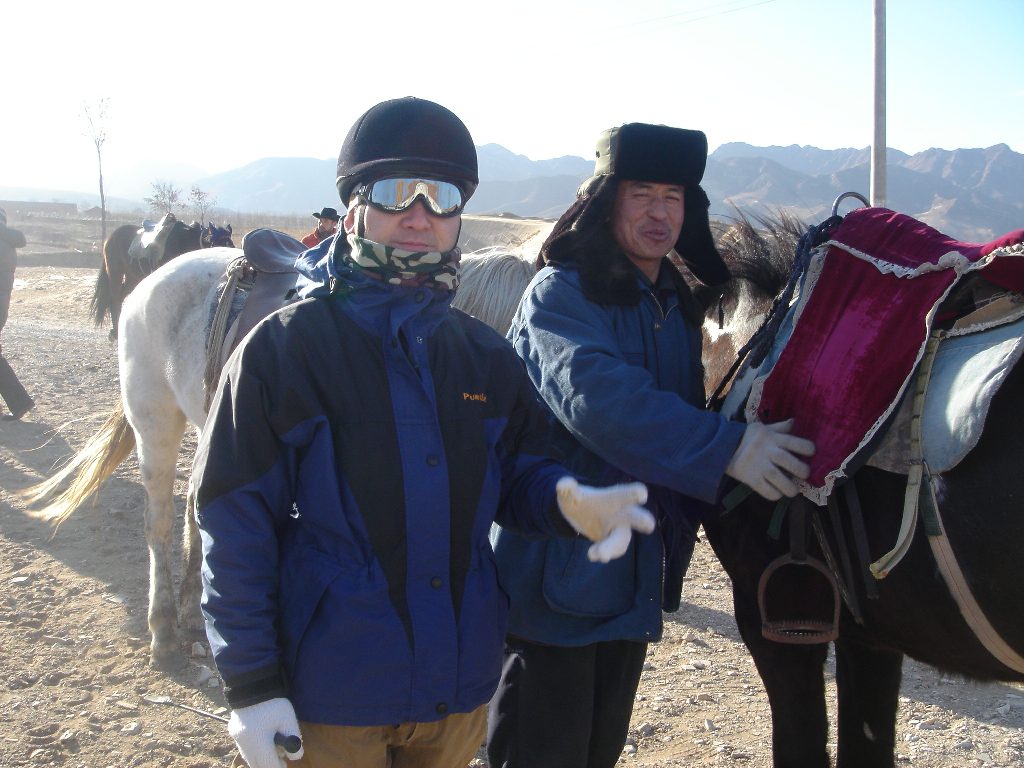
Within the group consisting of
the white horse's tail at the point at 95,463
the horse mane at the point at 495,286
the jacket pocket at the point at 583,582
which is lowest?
the white horse's tail at the point at 95,463

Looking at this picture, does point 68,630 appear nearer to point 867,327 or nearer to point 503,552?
point 503,552

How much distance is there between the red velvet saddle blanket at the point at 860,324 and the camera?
5.41 ft

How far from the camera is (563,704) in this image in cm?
185

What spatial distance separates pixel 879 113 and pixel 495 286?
4974mm

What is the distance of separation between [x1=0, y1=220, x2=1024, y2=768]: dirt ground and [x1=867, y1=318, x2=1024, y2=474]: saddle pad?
1545mm

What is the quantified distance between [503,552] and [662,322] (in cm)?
69

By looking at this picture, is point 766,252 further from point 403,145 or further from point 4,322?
point 4,322

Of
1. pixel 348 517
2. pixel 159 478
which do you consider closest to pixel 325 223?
pixel 159 478

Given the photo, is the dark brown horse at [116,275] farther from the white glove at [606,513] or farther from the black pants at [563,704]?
the white glove at [606,513]

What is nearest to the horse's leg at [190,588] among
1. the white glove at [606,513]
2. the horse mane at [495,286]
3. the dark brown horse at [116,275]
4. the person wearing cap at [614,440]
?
the horse mane at [495,286]

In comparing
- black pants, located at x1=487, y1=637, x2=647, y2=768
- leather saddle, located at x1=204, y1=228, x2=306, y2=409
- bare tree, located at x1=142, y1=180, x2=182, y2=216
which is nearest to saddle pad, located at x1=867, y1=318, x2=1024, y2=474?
black pants, located at x1=487, y1=637, x2=647, y2=768

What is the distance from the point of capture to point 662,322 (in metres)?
2.01

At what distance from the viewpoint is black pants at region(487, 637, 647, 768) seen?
1845 mm

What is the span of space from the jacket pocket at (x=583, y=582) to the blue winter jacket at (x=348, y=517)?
333 mm
